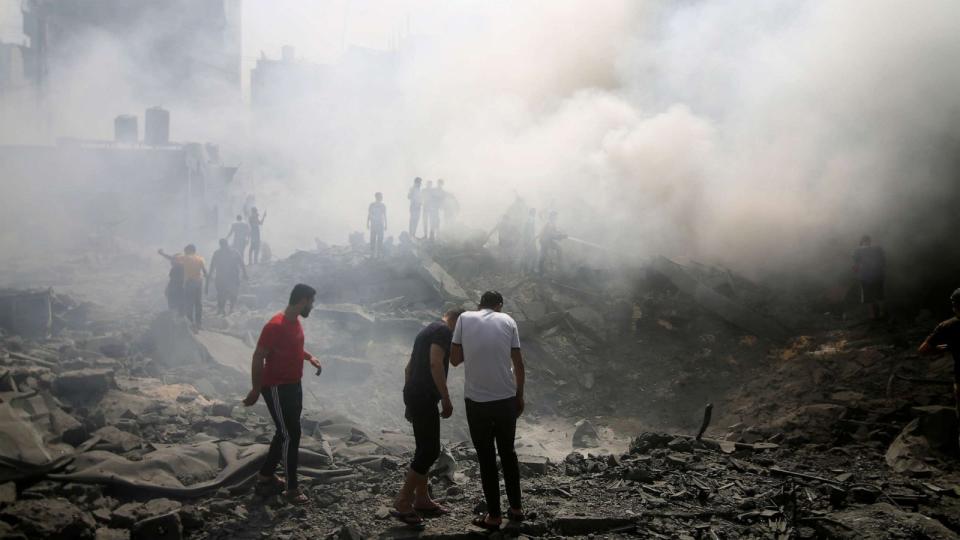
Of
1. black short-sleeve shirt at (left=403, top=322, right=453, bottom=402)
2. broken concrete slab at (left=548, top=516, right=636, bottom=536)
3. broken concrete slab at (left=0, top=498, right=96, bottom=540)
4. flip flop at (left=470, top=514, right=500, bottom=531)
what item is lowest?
broken concrete slab at (left=548, top=516, right=636, bottom=536)

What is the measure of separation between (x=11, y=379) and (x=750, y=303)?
11.1 meters

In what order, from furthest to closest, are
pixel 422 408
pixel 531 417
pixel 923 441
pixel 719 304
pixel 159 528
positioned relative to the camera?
pixel 719 304, pixel 531 417, pixel 923 441, pixel 422 408, pixel 159 528

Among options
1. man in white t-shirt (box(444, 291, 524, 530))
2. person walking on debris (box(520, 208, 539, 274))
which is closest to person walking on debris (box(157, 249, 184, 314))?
person walking on debris (box(520, 208, 539, 274))

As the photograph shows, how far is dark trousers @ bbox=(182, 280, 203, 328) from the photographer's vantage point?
10391mm

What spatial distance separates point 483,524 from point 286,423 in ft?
5.02

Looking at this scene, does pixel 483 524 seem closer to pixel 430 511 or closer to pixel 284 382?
pixel 430 511

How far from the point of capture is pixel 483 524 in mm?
4391

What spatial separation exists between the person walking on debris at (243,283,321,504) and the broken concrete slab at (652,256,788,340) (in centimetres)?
888

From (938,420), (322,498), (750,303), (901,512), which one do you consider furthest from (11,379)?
(750,303)

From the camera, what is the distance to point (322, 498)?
489cm

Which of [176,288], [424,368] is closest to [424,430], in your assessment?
[424,368]

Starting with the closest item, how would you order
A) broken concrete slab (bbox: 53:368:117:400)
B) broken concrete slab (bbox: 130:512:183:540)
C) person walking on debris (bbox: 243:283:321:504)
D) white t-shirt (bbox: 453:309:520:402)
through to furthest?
broken concrete slab (bbox: 130:512:183:540) < white t-shirt (bbox: 453:309:520:402) < person walking on debris (bbox: 243:283:321:504) < broken concrete slab (bbox: 53:368:117:400)

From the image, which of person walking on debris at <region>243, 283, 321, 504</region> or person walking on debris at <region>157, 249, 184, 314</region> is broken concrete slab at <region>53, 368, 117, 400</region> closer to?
person walking on debris at <region>243, 283, 321, 504</region>

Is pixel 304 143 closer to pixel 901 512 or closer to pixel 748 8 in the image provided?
pixel 748 8
